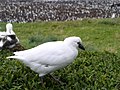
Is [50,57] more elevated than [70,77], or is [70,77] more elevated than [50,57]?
[50,57]

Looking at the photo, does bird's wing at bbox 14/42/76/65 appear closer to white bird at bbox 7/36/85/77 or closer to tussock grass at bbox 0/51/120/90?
white bird at bbox 7/36/85/77

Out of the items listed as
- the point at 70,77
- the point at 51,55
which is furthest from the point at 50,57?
the point at 70,77

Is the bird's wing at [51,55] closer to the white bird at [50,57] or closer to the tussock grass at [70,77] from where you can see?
the white bird at [50,57]

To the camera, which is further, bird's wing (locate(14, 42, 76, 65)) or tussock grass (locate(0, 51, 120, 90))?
tussock grass (locate(0, 51, 120, 90))

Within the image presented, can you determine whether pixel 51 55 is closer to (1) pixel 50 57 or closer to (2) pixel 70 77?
(1) pixel 50 57

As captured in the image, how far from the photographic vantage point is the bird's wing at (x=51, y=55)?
22.3 feet

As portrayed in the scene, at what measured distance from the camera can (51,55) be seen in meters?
6.89

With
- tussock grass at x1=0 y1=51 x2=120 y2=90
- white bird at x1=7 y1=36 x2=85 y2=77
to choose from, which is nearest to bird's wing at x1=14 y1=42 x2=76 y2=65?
white bird at x1=7 y1=36 x2=85 y2=77

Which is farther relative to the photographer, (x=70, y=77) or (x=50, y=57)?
(x=70, y=77)

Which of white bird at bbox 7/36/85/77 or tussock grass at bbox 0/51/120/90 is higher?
white bird at bbox 7/36/85/77

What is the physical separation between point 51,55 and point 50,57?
42 millimetres

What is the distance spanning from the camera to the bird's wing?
22.3ft

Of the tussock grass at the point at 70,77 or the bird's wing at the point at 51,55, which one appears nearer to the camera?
the bird's wing at the point at 51,55

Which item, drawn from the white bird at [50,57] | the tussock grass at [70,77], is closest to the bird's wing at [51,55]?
the white bird at [50,57]
